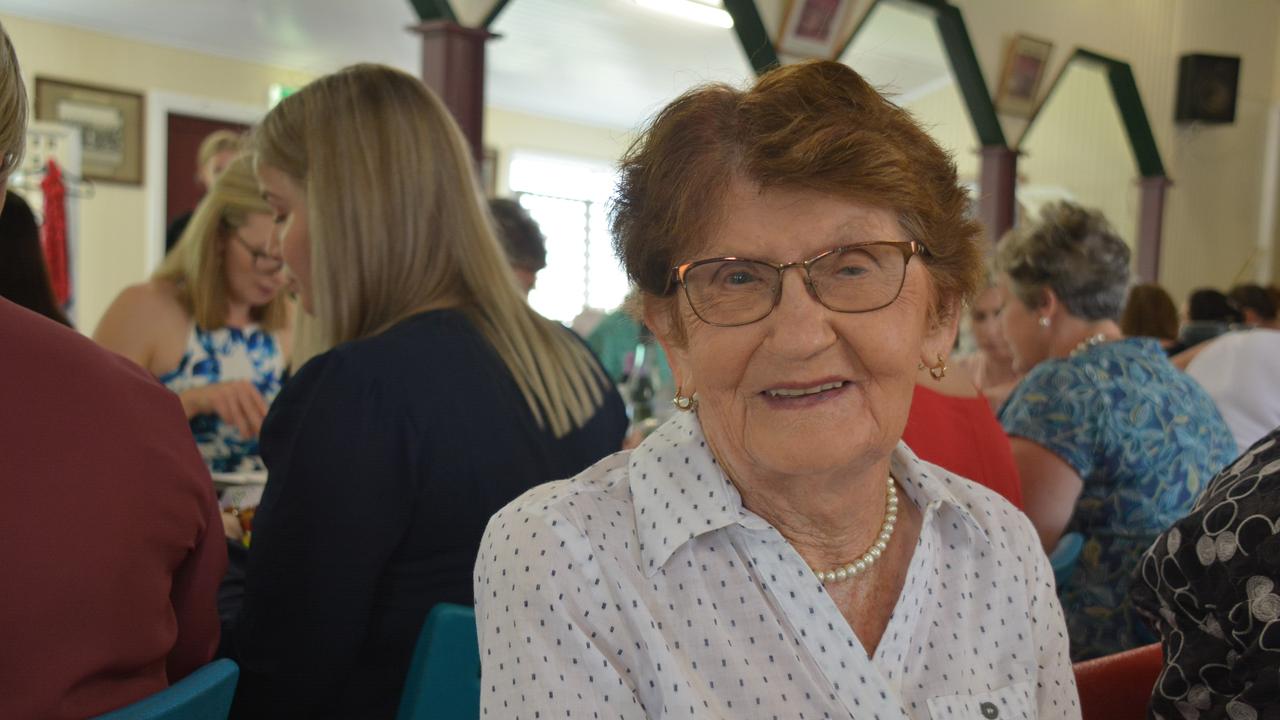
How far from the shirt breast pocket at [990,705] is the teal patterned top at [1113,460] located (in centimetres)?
125

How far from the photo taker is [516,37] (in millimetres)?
9047

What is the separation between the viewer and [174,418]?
1301 millimetres

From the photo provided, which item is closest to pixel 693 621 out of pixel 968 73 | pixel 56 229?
pixel 56 229

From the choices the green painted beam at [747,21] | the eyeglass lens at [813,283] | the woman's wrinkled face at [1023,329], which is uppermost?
the green painted beam at [747,21]

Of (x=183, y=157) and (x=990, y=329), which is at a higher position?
(x=183, y=157)

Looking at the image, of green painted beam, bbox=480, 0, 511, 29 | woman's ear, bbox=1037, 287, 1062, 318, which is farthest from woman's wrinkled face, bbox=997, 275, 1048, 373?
green painted beam, bbox=480, 0, 511, 29

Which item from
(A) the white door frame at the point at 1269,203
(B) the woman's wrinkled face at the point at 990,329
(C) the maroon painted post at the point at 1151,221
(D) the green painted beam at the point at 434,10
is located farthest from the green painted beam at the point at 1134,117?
(D) the green painted beam at the point at 434,10

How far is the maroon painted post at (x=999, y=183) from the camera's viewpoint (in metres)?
7.63

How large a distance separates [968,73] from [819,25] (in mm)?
1871

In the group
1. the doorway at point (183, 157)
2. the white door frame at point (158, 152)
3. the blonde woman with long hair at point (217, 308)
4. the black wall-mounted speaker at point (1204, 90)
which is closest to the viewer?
the blonde woman with long hair at point (217, 308)

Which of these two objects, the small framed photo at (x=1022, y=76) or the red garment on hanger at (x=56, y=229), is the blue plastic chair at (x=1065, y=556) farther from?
the small framed photo at (x=1022, y=76)

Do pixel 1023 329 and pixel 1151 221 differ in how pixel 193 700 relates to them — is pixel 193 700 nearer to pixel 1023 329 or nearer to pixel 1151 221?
pixel 1023 329

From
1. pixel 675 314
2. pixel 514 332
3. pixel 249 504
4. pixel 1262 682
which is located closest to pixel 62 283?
pixel 249 504

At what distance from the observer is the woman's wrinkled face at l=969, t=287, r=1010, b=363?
4.02 meters
